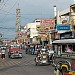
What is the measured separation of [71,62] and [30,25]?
421ft

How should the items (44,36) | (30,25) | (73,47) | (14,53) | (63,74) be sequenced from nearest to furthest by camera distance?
(73,47) → (63,74) → (14,53) → (44,36) → (30,25)

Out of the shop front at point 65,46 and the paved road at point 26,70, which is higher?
the shop front at point 65,46

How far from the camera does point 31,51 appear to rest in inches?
3041

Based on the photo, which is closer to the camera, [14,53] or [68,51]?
[68,51]

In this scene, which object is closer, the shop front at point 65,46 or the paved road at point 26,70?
the shop front at point 65,46

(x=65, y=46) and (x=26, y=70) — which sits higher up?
(x=65, y=46)

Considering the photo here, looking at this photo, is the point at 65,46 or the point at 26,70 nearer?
the point at 65,46

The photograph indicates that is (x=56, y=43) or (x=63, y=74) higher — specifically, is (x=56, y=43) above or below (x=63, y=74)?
above

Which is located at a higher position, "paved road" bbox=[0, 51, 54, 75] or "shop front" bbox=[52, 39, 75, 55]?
"shop front" bbox=[52, 39, 75, 55]

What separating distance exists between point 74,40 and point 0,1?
1612 centimetres

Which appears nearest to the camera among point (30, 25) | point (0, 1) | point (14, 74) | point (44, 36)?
point (14, 74)

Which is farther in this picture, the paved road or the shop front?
the paved road

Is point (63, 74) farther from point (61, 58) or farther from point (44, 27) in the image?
point (44, 27)

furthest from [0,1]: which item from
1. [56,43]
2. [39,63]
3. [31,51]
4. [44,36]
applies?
[44,36]
